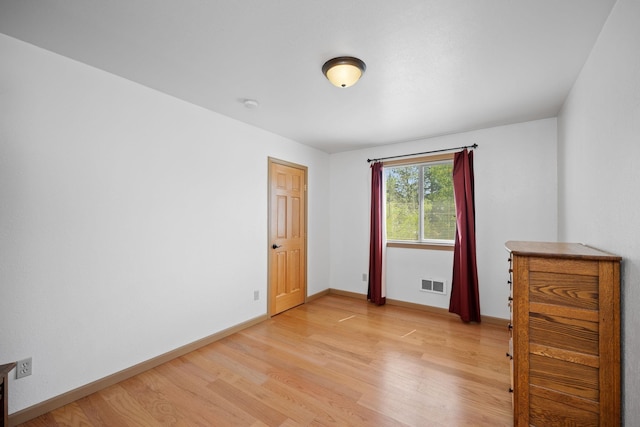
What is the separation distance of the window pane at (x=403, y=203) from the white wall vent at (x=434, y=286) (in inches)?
24.5

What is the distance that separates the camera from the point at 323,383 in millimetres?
2160

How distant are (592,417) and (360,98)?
2.59 metres

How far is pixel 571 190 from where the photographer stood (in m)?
2.39

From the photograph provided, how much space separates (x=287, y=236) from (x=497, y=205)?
2.73 metres

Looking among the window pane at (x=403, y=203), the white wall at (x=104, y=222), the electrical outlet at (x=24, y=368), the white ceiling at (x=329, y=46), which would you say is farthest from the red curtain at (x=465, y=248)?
the electrical outlet at (x=24, y=368)

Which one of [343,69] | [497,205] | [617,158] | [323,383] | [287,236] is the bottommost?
[323,383]

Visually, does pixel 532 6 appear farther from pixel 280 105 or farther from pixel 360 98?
pixel 280 105

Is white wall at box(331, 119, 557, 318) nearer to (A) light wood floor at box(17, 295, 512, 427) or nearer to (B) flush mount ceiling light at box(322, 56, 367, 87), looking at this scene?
(A) light wood floor at box(17, 295, 512, 427)

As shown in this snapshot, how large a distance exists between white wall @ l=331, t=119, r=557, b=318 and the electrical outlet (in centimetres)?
374

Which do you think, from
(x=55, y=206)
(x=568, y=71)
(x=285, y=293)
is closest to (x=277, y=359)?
(x=285, y=293)

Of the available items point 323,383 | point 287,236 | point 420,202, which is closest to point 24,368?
point 323,383

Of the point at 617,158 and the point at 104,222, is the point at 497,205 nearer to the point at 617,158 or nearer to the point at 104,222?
the point at 617,158

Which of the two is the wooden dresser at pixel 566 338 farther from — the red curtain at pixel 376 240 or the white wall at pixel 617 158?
the red curtain at pixel 376 240

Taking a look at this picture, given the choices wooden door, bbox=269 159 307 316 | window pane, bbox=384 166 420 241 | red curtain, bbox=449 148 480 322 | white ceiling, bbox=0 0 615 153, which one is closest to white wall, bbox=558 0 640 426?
white ceiling, bbox=0 0 615 153
